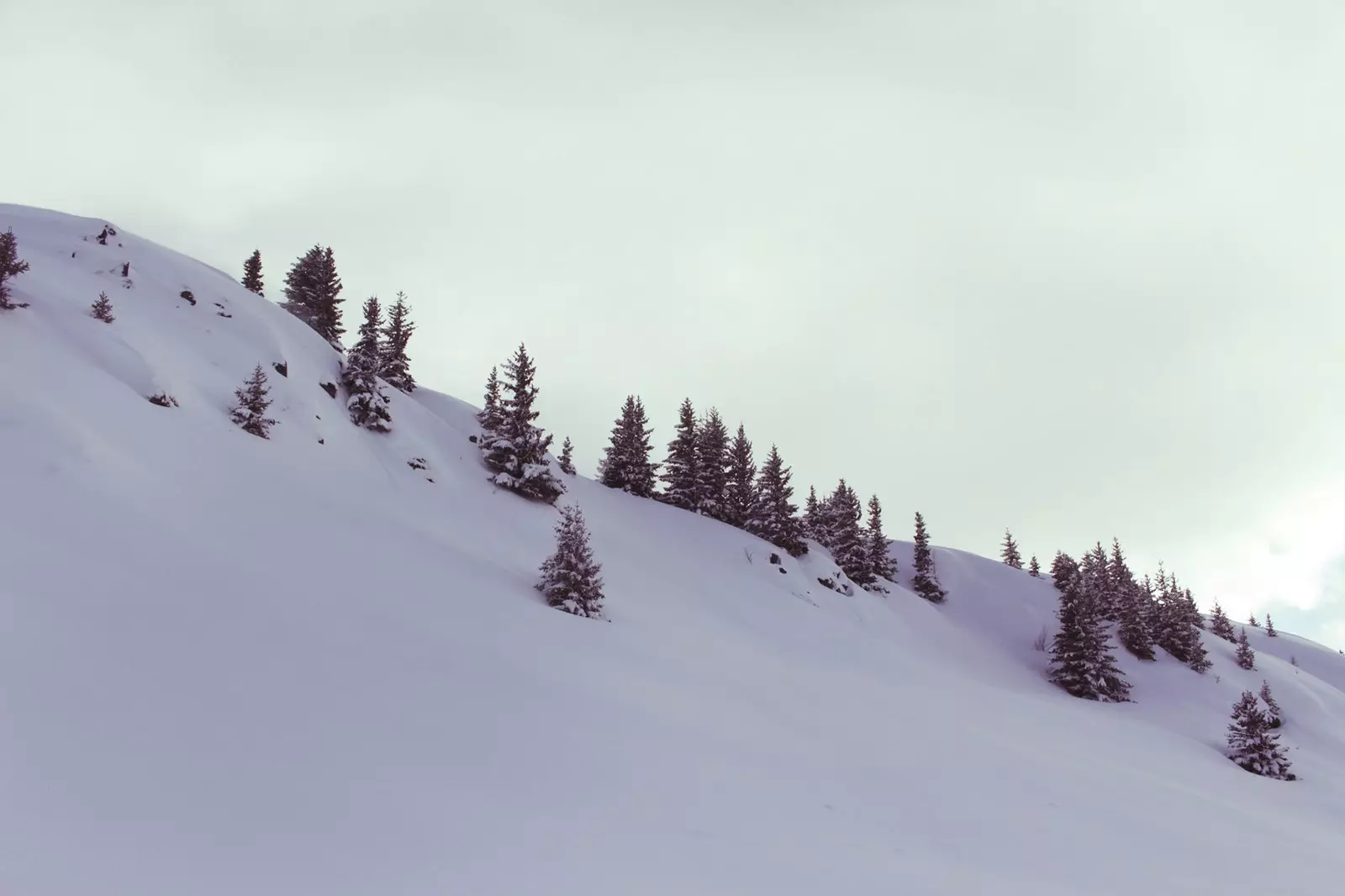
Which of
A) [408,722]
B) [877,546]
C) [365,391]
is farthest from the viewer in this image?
[877,546]

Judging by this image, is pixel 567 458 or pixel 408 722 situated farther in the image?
pixel 567 458

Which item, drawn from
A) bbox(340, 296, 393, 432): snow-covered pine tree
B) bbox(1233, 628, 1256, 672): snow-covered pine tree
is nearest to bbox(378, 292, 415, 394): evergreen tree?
bbox(340, 296, 393, 432): snow-covered pine tree

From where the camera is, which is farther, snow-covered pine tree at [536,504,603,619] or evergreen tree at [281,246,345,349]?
evergreen tree at [281,246,345,349]

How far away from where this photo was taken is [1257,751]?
88.2ft

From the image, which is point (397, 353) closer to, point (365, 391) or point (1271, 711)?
point (365, 391)

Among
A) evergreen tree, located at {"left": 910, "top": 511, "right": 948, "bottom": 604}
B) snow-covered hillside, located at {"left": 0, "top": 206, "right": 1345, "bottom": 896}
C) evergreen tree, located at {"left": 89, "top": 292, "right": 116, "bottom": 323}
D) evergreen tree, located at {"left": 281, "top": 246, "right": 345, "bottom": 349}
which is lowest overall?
snow-covered hillside, located at {"left": 0, "top": 206, "right": 1345, "bottom": 896}

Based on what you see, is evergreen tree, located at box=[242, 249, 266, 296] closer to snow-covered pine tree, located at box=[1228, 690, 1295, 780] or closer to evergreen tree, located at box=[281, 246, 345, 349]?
evergreen tree, located at box=[281, 246, 345, 349]

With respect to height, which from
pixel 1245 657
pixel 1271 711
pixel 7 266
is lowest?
pixel 1271 711

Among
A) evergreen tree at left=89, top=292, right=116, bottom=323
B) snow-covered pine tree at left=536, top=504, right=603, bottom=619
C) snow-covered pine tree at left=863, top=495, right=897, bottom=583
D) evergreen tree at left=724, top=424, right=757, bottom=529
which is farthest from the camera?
snow-covered pine tree at left=863, top=495, right=897, bottom=583

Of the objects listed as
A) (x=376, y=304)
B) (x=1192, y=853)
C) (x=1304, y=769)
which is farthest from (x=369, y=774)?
(x=1304, y=769)

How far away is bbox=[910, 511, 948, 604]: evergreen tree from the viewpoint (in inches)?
2265

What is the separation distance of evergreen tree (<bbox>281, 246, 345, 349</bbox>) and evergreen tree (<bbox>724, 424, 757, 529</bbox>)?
31434mm

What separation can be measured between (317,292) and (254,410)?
32.5 metres

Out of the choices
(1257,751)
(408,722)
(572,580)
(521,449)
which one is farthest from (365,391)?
(1257,751)
